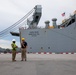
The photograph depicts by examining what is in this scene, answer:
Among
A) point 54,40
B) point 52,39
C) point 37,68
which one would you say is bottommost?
point 37,68

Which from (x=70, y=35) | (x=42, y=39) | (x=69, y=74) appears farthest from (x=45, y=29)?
(x=69, y=74)

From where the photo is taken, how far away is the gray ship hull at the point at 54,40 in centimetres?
3359

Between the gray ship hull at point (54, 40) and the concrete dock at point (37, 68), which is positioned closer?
the concrete dock at point (37, 68)

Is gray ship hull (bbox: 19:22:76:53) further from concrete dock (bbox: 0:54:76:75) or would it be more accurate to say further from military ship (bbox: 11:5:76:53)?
concrete dock (bbox: 0:54:76:75)

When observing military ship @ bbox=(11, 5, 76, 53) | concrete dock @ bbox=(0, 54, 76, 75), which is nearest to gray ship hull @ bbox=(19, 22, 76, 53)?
military ship @ bbox=(11, 5, 76, 53)

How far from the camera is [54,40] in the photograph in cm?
3381

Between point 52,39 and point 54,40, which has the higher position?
point 52,39

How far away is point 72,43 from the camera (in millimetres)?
33594

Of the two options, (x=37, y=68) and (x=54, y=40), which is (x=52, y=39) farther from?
(x=37, y=68)

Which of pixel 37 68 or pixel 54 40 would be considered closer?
pixel 37 68

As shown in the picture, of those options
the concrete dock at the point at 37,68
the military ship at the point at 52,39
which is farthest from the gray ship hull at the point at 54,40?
the concrete dock at the point at 37,68

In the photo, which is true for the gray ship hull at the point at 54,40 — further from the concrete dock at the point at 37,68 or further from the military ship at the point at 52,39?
the concrete dock at the point at 37,68

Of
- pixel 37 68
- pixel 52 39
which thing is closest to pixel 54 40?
pixel 52 39

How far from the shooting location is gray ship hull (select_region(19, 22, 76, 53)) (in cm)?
3359
